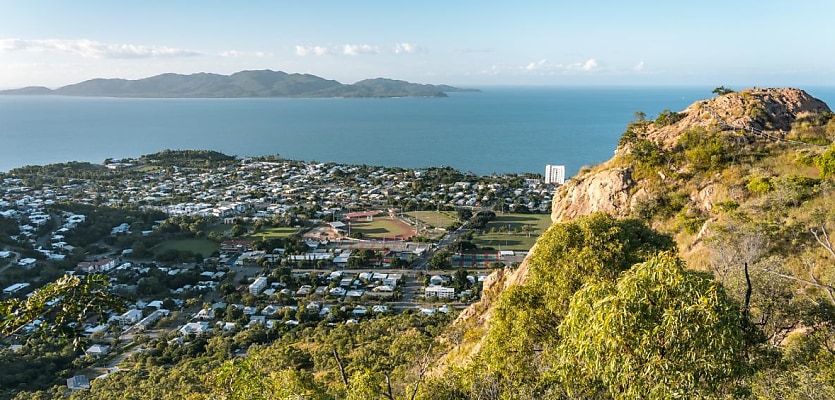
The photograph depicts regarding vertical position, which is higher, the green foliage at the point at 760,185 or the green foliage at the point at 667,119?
the green foliage at the point at 667,119

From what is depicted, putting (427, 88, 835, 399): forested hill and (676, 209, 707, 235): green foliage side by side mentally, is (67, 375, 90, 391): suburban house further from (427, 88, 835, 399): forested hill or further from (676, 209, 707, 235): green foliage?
(676, 209, 707, 235): green foliage

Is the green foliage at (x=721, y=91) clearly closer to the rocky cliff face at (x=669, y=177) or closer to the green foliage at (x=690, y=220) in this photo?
the rocky cliff face at (x=669, y=177)

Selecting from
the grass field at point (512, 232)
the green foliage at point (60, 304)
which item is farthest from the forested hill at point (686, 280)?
the grass field at point (512, 232)

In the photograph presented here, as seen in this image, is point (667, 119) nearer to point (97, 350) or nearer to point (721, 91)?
point (721, 91)

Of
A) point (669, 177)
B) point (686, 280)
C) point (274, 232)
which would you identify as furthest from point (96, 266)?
point (686, 280)

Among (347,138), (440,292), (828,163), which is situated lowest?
(440,292)

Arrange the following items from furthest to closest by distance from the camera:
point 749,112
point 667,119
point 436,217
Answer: point 436,217
point 667,119
point 749,112
